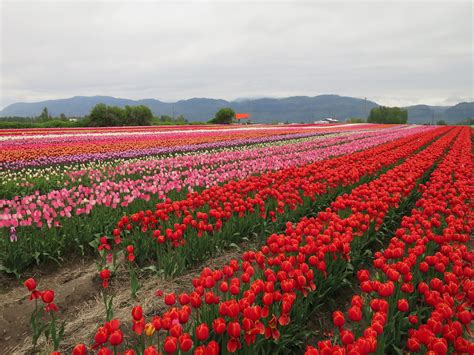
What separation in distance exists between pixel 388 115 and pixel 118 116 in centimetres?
8367

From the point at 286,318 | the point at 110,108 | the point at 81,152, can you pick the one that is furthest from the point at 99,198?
the point at 110,108

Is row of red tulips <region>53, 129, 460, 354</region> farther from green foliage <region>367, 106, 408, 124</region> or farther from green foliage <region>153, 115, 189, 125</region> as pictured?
green foliage <region>367, 106, 408, 124</region>

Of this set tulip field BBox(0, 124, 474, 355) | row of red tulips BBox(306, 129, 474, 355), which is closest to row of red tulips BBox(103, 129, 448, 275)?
tulip field BBox(0, 124, 474, 355)

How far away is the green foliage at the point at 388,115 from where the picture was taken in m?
106

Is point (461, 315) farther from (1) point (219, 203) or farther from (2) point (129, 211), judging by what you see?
(2) point (129, 211)

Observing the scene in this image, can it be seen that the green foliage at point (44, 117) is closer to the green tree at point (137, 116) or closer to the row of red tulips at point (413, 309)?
the green tree at point (137, 116)

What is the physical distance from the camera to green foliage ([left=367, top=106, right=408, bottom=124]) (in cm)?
10571

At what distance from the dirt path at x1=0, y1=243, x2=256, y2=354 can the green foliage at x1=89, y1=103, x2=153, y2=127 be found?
51647 mm

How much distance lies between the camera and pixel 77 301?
414cm

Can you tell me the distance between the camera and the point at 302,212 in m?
6.69

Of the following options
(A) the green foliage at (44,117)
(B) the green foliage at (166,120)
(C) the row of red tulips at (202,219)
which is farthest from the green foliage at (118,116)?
(C) the row of red tulips at (202,219)

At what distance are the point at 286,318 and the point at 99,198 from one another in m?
4.85

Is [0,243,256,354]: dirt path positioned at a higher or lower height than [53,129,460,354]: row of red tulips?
lower

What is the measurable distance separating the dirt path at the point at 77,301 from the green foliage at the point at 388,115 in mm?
110115
